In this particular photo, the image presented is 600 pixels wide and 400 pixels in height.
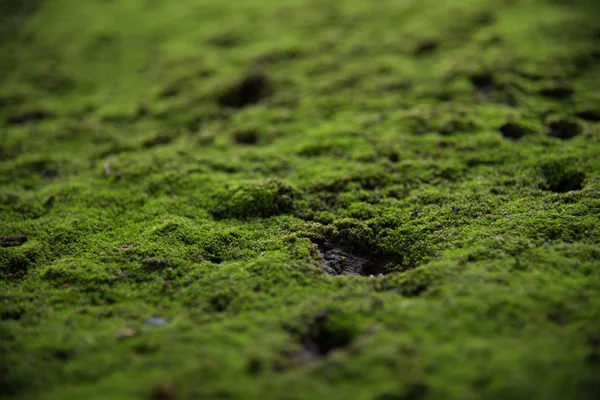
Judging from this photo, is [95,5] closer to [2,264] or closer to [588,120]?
[2,264]

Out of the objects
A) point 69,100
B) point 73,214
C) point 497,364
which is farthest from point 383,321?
point 69,100

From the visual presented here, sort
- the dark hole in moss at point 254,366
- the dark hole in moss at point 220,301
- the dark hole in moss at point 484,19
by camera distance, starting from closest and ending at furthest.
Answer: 1. the dark hole in moss at point 254,366
2. the dark hole in moss at point 220,301
3. the dark hole in moss at point 484,19

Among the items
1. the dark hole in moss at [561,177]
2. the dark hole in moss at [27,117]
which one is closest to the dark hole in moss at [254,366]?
the dark hole in moss at [561,177]

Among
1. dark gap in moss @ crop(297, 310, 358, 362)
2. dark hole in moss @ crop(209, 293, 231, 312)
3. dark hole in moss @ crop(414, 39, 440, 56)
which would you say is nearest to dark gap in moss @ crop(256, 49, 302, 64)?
dark hole in moss @ crop(414, 39, 440, 56)

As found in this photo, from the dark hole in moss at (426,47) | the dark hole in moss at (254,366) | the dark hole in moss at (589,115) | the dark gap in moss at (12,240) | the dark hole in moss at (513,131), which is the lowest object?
the dark hole in moss at (254,366)

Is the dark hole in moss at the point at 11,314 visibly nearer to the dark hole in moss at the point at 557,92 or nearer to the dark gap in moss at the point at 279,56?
the dark gap in moss at the point at 279,56
